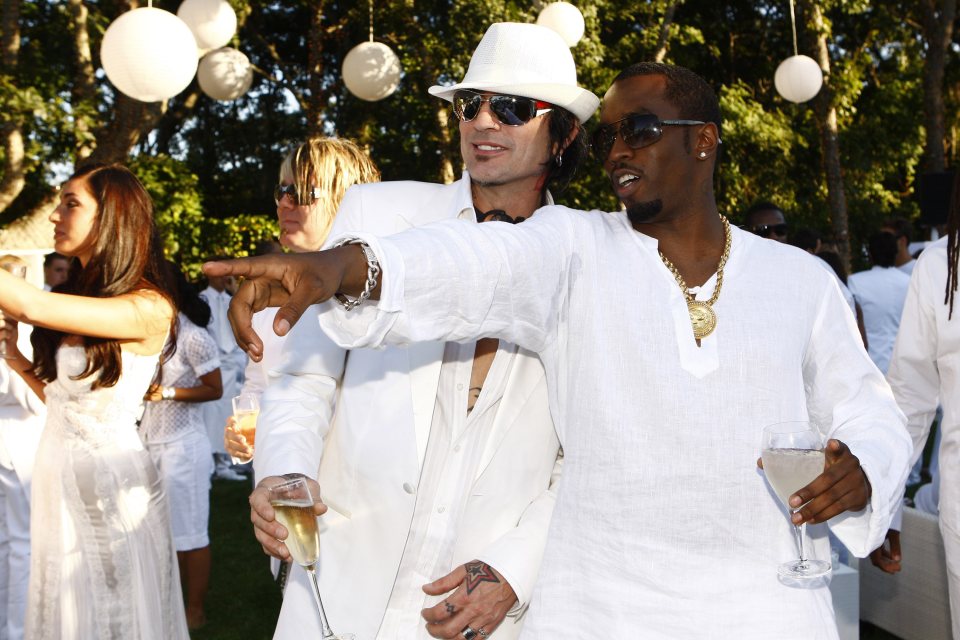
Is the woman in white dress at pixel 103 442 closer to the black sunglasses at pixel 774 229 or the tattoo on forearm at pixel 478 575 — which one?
the tattoo on forearm at pixel 478 575

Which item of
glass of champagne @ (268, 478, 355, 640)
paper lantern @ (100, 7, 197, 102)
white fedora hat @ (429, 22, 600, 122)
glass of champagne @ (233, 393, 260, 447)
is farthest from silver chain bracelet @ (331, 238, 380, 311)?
paper lantern @ (100, 7, 197, 102)

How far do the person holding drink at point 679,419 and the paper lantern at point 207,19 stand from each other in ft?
24.6

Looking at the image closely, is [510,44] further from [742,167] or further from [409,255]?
[742,167]

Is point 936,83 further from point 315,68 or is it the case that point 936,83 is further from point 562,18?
point 315,68

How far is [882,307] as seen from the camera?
797cm

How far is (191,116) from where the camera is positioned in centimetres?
2005

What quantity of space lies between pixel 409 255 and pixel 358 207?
3.10 feet

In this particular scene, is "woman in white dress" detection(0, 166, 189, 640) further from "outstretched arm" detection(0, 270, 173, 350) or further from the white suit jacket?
the white suit jacket

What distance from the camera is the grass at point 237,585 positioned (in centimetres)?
527

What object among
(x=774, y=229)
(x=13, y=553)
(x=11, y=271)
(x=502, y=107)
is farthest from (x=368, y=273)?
(x=774, y=229)

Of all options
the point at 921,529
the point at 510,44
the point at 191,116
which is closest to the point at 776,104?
the point at 191,116

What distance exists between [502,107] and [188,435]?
3756 millimetres

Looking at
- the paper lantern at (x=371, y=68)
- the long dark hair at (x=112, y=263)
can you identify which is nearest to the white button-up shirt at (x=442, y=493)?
the long dark hair at (x=112, y=263)

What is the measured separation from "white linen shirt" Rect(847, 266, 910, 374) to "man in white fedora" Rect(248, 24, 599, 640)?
6692mm
